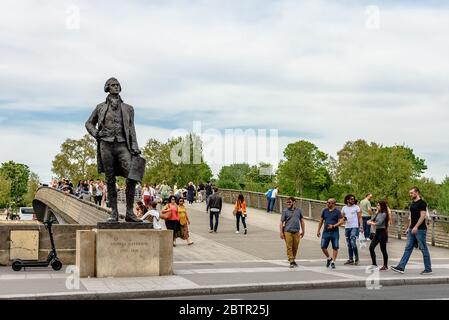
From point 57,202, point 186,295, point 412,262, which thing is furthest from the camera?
point 57,202

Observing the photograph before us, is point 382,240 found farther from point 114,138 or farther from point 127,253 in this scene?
point 114,138

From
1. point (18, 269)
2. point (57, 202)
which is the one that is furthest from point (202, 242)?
point (57, 202)

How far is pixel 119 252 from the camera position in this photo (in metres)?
14.4

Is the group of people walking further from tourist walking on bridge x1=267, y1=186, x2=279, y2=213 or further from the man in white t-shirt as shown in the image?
tourist walking on bridge x1=267, y1=186, x2=279, y2=213

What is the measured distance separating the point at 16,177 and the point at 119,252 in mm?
146245

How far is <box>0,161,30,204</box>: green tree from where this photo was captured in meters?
148

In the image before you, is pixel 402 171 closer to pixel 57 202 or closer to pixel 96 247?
pixel 57 202

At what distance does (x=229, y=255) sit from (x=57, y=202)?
26.5m

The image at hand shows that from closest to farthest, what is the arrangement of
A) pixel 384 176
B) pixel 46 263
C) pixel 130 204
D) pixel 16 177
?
pixel 130 204, pixel 46 263, pixel 384 176, pixel 16 177

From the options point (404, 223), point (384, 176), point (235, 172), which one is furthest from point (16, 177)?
point (404, 223)

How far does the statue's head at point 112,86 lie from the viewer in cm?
1498

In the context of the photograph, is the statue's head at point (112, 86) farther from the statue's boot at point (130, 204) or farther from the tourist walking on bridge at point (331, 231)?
the tourist walking on bridge at point (331, 231)

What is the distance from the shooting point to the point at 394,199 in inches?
3216
